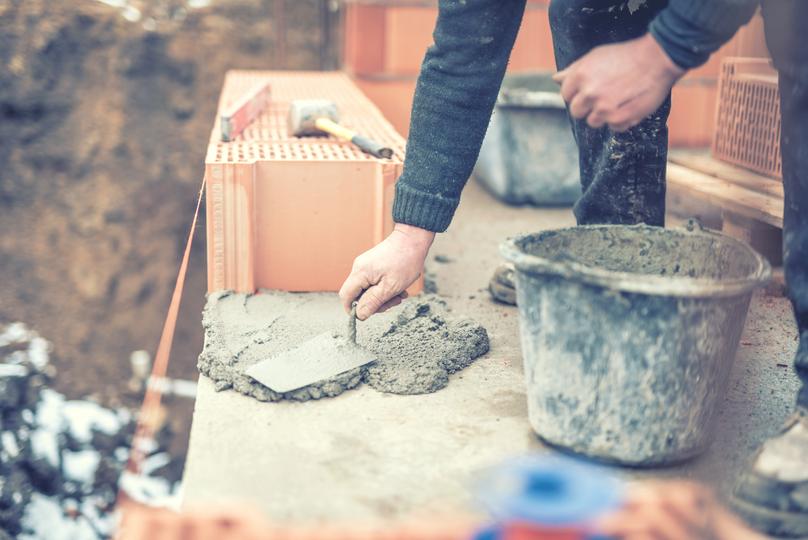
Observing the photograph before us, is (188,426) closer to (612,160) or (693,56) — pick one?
(612,160)

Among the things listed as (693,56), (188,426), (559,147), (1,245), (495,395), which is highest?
(693,56)

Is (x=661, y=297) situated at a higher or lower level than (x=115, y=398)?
higher

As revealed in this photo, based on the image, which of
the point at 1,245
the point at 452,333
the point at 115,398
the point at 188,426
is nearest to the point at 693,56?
the point at 452,333

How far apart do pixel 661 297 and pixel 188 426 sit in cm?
265

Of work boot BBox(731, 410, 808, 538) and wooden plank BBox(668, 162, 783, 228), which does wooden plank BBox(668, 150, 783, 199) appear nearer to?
wooden plank BBox(668, 162, 783, 228)

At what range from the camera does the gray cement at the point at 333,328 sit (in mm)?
1996

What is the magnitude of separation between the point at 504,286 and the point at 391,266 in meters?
0.74

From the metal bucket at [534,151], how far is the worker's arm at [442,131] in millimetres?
1750

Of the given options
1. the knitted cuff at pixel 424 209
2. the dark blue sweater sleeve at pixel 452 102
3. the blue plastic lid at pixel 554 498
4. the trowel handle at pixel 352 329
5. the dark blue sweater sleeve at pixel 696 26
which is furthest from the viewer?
the trowel handle at pixel 352 329

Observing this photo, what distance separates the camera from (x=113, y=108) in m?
5.15

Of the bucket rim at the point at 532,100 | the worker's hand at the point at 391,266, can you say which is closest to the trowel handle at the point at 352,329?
the worker's hand at the point at 391,266

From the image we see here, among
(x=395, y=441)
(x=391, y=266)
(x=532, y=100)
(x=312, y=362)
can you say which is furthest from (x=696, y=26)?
(x=532, y=100)

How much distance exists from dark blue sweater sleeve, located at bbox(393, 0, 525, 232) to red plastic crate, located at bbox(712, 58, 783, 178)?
1.12m

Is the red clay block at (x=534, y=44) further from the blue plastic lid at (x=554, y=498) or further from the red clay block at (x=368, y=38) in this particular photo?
the blue plastic lid at (x=554, y=498)
